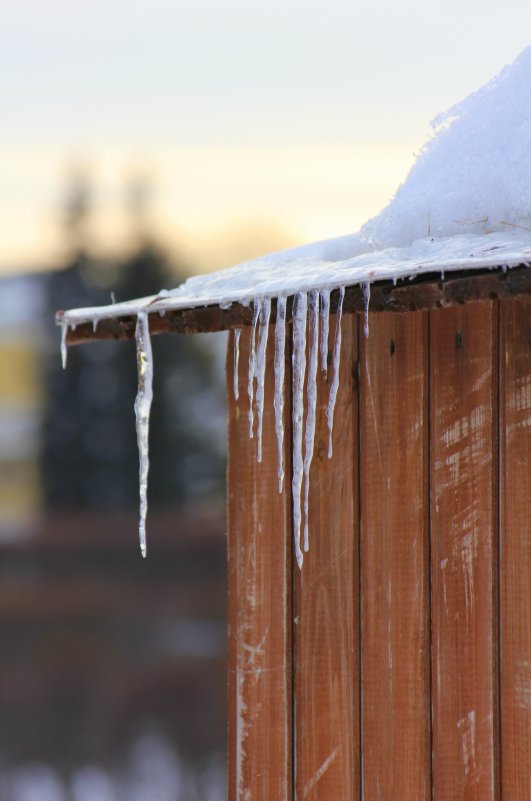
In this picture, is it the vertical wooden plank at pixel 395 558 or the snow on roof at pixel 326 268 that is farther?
the vertical wooden plank at pixel 395 558

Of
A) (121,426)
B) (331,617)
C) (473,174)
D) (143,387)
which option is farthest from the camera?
(121,426)

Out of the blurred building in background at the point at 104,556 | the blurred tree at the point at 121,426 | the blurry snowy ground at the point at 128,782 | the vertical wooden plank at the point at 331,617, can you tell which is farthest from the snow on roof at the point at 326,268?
the blurred tree at the point at 121,426

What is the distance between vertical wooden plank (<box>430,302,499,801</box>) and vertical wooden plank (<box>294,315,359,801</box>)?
298mm

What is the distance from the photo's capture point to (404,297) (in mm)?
2645

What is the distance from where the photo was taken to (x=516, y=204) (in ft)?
8.99

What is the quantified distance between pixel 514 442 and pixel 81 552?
64.2ft

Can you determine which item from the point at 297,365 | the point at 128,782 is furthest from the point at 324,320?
the point at 128,782

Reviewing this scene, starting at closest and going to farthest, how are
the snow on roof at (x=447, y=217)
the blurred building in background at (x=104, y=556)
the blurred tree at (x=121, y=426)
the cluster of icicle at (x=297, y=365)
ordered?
the snow on roof at (x=447, y=217) < the cluster of icicle at (x=297, y=365) < the blurred building in background at (x=104, y=556) < the blurred tree at (x=121, y=426)

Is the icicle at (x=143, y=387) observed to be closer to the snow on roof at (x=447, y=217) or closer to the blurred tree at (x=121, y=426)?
the snow on roof at (x=447, y=217)

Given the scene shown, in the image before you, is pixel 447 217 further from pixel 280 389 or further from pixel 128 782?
pixel 128 782

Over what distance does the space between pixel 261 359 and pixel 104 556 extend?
1887 centimetres

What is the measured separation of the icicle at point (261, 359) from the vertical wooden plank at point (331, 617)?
0.20 meters

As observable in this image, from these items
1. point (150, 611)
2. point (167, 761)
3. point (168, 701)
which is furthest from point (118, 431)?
point (167, 761)

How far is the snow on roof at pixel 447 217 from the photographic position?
2672mm
